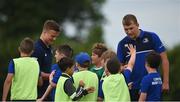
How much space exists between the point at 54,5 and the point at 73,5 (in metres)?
2.04

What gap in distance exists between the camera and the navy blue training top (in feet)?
45.5

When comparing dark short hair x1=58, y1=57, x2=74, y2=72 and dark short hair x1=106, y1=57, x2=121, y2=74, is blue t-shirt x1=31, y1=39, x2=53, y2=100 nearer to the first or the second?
dark short hair x1=58, y1=57, x2=74, y2=72

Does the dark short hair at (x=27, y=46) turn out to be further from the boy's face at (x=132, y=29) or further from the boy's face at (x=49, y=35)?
the boy's face at (x=132, y=29)

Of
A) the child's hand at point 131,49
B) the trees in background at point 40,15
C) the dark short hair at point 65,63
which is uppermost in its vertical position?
the child's hand at point 131,49

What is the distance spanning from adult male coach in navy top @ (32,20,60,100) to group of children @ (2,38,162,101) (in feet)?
0.87

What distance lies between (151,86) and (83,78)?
1.13 m

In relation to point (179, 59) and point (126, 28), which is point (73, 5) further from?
point (126, 28)

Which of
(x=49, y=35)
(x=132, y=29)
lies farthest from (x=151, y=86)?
(x=49, y=35)

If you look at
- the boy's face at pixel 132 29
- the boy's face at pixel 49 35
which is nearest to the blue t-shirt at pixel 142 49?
the boy's face at pixel 132 29

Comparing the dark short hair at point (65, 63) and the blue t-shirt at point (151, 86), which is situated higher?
the dark short hair at point (65, 63)

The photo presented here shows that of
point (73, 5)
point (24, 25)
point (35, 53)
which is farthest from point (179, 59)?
point (73, 5)

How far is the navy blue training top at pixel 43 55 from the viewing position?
13867 millimetres

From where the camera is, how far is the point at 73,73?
42.6 feet

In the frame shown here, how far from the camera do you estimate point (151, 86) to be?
40.6ft
